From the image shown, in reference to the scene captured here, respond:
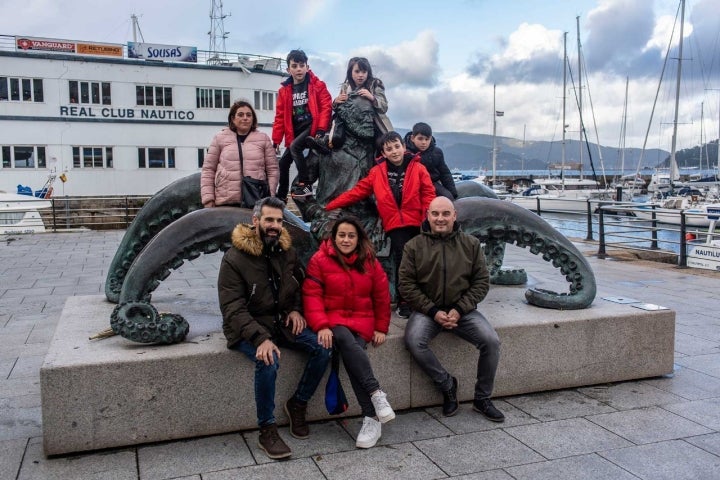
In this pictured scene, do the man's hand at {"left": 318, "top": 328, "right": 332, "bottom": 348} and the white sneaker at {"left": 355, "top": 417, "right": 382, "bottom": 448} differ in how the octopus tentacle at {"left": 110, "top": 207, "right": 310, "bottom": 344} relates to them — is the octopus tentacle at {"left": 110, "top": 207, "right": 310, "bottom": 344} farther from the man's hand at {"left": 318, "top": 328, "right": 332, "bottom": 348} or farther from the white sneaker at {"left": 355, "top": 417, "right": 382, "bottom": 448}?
the white sneaker at {"left": 355, "top": 417, "right": 382, "bottom": 448}

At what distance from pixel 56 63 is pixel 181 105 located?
584 centimetres

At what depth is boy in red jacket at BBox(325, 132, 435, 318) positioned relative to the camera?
545 centimetres

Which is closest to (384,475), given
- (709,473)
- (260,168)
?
(709,473)

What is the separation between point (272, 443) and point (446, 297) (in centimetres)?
158

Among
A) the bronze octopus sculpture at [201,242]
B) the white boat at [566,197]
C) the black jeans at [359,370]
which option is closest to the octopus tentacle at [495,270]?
the bronze octopus sculpture at [201,242]

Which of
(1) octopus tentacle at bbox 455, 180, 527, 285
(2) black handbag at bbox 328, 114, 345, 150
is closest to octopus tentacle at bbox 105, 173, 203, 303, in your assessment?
(2) black handbag at bbox 328, 114, 345, 150

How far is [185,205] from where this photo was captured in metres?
6.48

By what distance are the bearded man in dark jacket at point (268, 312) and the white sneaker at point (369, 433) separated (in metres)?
0.39

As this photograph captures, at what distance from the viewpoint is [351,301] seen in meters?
4.62

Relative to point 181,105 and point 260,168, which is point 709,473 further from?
point 181,105

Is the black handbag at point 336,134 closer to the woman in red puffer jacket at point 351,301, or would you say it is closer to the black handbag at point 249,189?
the black handbag at point 249,189

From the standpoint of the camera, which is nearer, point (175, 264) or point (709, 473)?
point (709, 473)

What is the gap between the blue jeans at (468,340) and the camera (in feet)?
15.7

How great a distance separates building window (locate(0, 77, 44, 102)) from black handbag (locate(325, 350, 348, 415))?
1240 inches
